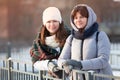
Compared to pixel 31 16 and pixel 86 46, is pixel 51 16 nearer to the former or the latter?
pixel 86 46

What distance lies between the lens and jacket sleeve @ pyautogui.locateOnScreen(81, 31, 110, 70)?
357 cm

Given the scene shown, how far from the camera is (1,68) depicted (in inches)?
244

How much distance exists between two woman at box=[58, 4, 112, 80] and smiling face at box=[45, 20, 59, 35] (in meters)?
0.48

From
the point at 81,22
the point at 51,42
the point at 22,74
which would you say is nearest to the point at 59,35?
the point at 51,42

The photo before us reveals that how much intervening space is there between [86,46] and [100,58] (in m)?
0.18

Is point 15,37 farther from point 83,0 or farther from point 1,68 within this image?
point 1,68

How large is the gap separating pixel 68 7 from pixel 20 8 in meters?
2.53

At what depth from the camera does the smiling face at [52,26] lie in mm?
4232

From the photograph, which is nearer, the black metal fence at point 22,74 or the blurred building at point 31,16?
the black metal fence at point 22,74

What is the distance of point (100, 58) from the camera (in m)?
3.59

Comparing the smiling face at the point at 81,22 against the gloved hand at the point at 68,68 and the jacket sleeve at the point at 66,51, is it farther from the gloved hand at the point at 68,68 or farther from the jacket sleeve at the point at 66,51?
A: the gloved hand at the point at 68,68

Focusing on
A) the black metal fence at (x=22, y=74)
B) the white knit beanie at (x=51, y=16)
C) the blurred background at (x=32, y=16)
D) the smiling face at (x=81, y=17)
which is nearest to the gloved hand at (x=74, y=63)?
the black metal fence at (x=22, y=74)

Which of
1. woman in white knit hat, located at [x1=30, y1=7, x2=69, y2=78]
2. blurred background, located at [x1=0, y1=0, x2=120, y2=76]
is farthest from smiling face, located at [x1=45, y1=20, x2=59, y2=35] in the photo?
blurred background, located at [x1=0, y1=0, x2=120, y2=76]

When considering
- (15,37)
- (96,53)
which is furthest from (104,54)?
(15,37)
